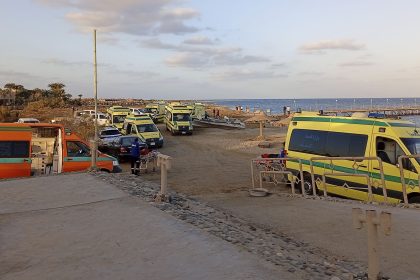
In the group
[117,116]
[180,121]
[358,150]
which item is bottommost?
[358,150]

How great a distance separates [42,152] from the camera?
55.2 ft

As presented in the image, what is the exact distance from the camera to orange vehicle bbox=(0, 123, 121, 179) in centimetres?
1406

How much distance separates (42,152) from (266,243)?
12584 mm

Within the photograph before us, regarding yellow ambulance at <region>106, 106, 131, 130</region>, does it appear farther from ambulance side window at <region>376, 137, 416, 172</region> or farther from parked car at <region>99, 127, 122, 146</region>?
ambulance side window at <region>376, 137, 416, 172</region>

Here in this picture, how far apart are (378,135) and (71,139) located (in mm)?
10037

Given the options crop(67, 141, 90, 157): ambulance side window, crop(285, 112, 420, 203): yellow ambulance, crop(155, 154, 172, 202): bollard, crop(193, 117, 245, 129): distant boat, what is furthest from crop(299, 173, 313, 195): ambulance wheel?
crop(193, 117, 245, 129): distant boat

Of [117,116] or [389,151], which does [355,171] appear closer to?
[389,151]

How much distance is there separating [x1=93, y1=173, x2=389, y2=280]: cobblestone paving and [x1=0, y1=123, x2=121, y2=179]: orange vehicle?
5272 millimetres

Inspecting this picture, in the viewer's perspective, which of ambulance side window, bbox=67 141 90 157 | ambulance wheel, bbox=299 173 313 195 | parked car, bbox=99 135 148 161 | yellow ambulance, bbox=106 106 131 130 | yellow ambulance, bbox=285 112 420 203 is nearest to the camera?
yellow ambulance, bbox=285 112 420 203

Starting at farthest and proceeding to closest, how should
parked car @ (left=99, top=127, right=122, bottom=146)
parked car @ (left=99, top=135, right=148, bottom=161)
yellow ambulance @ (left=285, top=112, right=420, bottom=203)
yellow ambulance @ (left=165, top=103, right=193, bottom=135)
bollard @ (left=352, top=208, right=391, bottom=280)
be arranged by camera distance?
1. yellow ambulance @ (left=165, top=103, right=193, bottom=135)
2. parked car @ (left=99, top=127, right=122, bottom=146)
3. parked car @ (left=99, top=135, right=148, bottom=161)
4. yellow ambulance @ (left=285, top=112, right=420, bottom=203)
5. bollard @ (left=352, top=208, right=391, bottom=280)

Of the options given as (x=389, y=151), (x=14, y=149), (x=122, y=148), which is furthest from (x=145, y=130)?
(x=389, y=151)

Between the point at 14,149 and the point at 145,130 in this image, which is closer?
the point at 14,149

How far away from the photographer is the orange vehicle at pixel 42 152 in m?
14.1

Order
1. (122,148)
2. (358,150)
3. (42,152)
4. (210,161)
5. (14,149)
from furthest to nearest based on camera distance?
(210,161) → (122,148) → (42,152) → (14,149) → (358,150)
